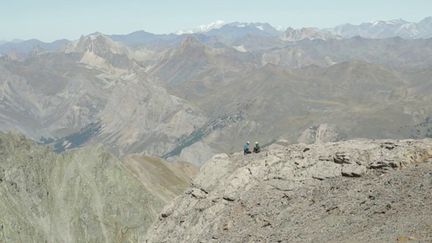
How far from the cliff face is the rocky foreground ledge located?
258ft

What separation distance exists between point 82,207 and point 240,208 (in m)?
93.2

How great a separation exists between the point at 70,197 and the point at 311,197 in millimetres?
99296

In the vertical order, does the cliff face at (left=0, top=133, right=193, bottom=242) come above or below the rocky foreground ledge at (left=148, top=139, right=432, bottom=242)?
below

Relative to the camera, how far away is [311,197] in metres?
46.2

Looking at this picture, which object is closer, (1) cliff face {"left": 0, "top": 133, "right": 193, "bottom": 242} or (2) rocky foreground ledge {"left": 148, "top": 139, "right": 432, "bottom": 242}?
(2) rocky foreground ledge {"left": 148, "top": 139, "right": 432, "bottom": 242}

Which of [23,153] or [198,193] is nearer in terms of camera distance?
[198,193]

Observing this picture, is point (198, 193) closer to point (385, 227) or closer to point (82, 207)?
point (385, 227)

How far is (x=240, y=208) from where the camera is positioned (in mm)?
48281

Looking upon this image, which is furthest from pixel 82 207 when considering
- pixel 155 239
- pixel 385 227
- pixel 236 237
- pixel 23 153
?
pixel 385 227

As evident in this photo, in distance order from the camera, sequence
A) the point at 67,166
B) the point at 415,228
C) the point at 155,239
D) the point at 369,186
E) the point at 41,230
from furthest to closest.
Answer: the point at 67,166 < the point at 41,230 < the point at 155,239 < the point at 369,186 < the point at 415,228

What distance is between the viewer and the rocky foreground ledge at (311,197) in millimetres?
39844

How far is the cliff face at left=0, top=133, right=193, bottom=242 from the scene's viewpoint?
130 m

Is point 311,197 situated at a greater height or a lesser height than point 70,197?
greater

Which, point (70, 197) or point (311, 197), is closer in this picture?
point (311, 197)
